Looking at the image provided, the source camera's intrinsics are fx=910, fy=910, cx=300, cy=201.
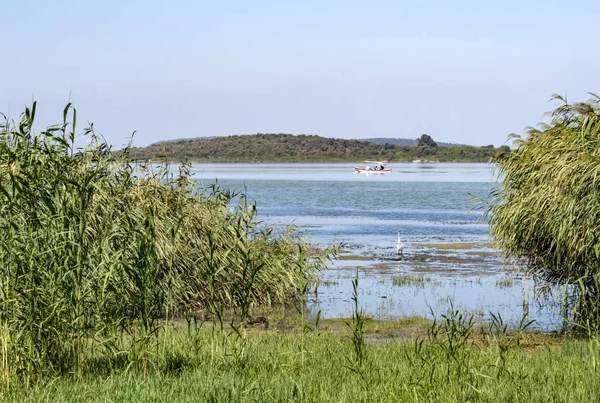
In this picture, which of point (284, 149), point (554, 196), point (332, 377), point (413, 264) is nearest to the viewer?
point (332, 377)

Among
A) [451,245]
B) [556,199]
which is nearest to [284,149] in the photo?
[451,245]

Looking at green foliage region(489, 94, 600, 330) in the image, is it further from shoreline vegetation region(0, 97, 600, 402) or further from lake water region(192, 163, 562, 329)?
shoreline vegetation region(0, 97, 600, 402)

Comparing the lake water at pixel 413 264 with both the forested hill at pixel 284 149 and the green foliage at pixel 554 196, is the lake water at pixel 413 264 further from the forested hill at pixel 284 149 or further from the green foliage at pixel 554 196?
the forested hill at pixel 284 149

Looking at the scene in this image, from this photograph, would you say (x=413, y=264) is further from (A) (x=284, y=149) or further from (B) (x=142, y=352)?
(A) (x=284, y=149)

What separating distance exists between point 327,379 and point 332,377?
0.74 ft

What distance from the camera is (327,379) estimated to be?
849 centimetres

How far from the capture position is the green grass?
7668mm

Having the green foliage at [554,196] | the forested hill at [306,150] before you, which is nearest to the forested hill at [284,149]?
the forested hill at [306,150]

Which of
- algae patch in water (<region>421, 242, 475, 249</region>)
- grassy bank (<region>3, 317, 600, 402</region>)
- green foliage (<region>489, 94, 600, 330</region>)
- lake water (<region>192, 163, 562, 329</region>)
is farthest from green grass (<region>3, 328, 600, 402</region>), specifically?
algae patch in water (<region>421, 242, 475, 249</region>)

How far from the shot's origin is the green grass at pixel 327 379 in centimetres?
767

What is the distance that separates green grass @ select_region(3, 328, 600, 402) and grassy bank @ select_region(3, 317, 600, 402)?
0.01m

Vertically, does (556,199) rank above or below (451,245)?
above

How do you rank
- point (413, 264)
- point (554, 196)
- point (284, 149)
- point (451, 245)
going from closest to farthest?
point (554, 196) → point (413, 264) → point (451, 245) → point (284, 149)

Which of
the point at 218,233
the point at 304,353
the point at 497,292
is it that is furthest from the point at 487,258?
the point at 304,353
